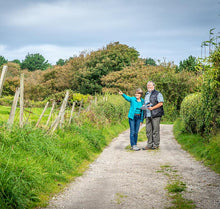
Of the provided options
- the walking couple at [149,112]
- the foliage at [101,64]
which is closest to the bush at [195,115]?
the walking couple at [149,112]

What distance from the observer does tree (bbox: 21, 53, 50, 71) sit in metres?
94.5

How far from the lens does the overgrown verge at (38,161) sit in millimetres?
4102

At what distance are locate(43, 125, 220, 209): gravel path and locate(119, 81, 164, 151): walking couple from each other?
1.36m

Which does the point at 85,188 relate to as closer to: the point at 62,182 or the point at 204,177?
the point at 62,182

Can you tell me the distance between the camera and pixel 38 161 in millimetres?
5562

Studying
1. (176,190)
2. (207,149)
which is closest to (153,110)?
(207,149)

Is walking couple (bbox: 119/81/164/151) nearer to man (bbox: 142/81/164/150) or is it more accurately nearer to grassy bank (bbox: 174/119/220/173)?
man (bbox: 142/81/164/150)

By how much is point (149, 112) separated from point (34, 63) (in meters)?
92.1

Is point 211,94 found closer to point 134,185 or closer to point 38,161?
point 134,185

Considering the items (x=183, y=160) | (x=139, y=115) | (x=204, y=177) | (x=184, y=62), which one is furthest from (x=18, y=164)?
(x=184, y=62)

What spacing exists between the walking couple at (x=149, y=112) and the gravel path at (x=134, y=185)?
1360mm

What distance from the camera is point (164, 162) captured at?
7.52 meters

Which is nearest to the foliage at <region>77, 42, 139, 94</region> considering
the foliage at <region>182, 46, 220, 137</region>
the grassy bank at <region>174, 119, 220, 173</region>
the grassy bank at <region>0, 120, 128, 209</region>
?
the grassy bank at <region>174, 119, 220, 173</region>

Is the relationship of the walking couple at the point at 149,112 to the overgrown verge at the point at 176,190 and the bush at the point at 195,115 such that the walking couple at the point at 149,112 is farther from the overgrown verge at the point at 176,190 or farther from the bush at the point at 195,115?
the overgrown verge at the point at 176,190
